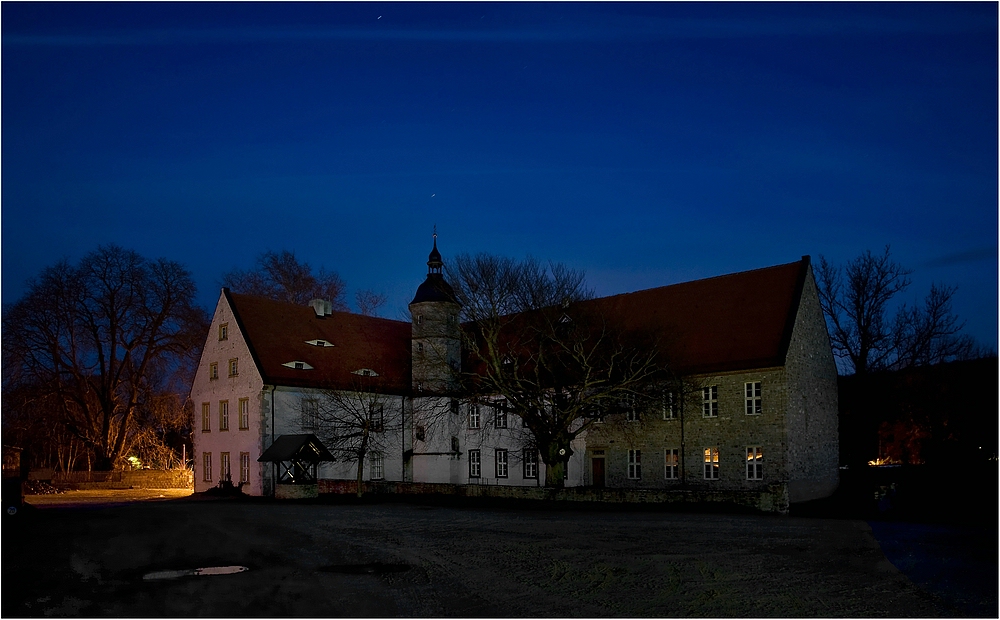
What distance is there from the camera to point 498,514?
26547 millimetres

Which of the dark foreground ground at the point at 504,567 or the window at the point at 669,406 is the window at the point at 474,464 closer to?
the window at the point at 669,406

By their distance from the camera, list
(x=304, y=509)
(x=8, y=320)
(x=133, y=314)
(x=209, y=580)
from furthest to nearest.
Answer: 1. (x=133, y=314)
2. (x=8, y=320)
3. (x=304, y=509)
4. (x=209, y=580)

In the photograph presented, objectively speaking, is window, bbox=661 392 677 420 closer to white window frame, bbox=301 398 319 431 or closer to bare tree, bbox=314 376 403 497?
bare tree, bbox=314 376 403 497

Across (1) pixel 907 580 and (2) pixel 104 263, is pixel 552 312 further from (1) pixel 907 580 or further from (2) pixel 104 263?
(2) pixel 104 263

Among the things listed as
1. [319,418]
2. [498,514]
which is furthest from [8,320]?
[498,514]

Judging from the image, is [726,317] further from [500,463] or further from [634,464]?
[500,463]

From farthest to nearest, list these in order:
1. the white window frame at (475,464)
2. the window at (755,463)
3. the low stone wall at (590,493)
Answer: the white window frame at (475,464), the window at (755,463), the low stone wall at (590,493)

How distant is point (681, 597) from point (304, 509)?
65.0 ft

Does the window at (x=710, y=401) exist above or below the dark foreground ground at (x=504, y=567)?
above

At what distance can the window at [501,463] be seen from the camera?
137 feet

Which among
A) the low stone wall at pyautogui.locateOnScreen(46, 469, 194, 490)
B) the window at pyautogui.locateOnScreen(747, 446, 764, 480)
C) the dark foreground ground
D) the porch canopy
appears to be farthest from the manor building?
the dark foreground ground

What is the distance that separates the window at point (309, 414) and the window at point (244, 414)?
2.53m

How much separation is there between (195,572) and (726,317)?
27904 millimetres

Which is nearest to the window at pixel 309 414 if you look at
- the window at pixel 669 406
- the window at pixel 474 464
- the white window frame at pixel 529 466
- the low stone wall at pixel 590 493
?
the low stone wall at pixel 590 493
